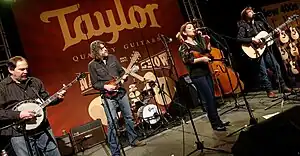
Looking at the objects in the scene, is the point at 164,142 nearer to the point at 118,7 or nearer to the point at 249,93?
the point at 249,93

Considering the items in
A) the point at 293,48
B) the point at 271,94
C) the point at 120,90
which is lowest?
the point at 271,94

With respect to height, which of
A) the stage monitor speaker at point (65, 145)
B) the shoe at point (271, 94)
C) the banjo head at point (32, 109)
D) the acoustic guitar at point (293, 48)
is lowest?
the shoe at point (271, 94)

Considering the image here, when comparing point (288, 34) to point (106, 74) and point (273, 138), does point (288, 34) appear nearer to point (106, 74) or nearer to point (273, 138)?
point (106, 74)

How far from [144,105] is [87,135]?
4.61ft

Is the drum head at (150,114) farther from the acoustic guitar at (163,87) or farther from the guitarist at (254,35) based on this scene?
the guitarist at (254,35)

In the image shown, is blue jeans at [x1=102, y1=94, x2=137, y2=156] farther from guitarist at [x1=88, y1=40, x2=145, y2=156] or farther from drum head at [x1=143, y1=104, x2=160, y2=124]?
drum head at [x1=143, y1=104, x2=160, y2=124]

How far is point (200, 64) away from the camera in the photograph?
529cm

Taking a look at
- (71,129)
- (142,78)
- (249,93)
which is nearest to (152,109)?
(142,78)

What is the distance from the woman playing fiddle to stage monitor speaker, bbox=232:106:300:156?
105 inches

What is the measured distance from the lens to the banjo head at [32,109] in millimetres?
4250

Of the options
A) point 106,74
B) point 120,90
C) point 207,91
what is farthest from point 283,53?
point 106,74

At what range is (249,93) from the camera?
27.4ft

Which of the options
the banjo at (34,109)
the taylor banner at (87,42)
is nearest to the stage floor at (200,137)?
the taylor banner at (87,42)

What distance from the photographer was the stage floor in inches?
192
